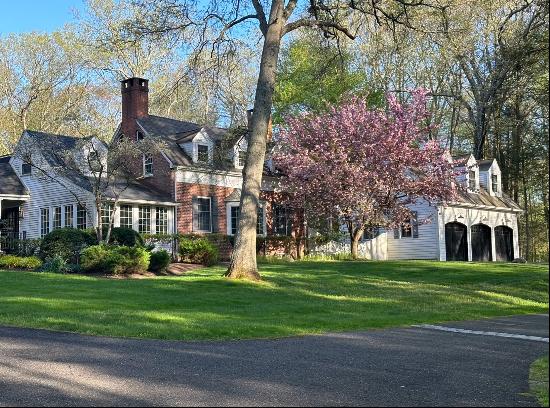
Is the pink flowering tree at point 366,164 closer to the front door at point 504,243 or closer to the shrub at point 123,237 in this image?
the shrub at point 123,237

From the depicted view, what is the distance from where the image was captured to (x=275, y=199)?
112 feet

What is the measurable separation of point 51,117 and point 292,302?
34270 millimetres

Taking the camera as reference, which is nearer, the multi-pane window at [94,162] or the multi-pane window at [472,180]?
the multi-pane window at [94,162]

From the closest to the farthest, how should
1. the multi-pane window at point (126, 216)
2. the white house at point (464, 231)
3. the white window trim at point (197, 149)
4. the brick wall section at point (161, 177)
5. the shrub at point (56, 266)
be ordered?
the shrub at point (56, 266), the multi-pane window at point (126, 216), the brick wall section at point (161, 177), the white window trim at point (197, 149), the white house at point (464, 231)

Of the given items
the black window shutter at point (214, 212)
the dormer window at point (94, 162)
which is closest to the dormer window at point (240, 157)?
the black window shutter at point (214, 212)

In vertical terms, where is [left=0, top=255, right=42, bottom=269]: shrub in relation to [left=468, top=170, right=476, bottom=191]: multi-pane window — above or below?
below

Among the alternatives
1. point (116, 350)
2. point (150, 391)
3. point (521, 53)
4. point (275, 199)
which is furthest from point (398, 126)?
point (150, 391)

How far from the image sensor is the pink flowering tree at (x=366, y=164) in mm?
28750

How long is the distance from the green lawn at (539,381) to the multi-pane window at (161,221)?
2357cm

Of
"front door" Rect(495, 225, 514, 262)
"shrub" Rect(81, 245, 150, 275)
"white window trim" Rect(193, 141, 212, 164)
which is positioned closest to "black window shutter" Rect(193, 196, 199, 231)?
"white window trim" Rect(193, 141, 212, 164)

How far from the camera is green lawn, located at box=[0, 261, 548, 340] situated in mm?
11078

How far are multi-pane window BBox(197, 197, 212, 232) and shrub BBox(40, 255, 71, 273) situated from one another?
9502mm

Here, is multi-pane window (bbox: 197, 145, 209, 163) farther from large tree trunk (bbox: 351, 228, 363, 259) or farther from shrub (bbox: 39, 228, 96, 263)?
shrub (bbox: 39, 228, 96, 263)

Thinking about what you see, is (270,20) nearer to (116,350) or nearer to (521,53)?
(521,53)
